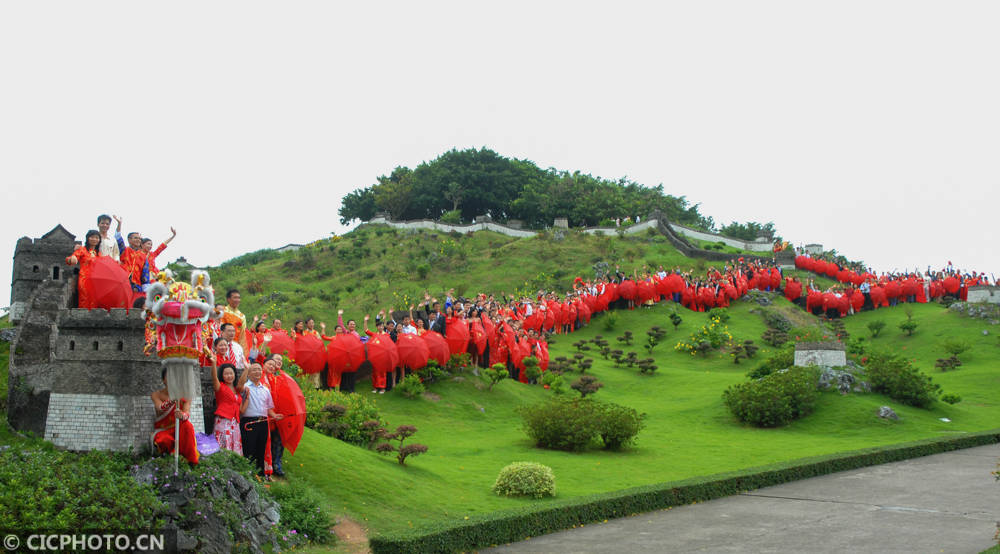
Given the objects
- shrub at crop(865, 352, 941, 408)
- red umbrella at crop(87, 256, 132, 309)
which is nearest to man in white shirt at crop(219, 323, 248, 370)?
red umbrella at crop(87, 256, 132, 309)

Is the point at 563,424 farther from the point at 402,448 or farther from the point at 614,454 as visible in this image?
the point at 402,448

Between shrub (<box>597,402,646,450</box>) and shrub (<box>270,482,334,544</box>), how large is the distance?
8673mm

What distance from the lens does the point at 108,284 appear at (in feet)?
39.7

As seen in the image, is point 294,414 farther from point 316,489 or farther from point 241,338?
point 241,338

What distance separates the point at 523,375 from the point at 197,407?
54.2 feet

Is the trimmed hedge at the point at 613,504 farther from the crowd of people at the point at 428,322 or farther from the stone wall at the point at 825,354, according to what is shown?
the stone wall at the point at 825,354

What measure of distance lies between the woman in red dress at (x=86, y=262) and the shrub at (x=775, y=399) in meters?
16.4

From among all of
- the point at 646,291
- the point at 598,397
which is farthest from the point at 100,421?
the point at 646,291

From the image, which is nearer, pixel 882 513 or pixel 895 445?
pixel 882 513

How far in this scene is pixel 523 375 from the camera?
1050 inches

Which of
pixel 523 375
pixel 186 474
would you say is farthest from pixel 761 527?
pixel 523 375

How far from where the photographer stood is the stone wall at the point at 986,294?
41.0 metres

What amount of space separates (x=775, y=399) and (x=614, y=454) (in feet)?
19.5

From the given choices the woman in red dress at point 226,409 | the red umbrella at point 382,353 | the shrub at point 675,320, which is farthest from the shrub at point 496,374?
the shrub at point 675,320
